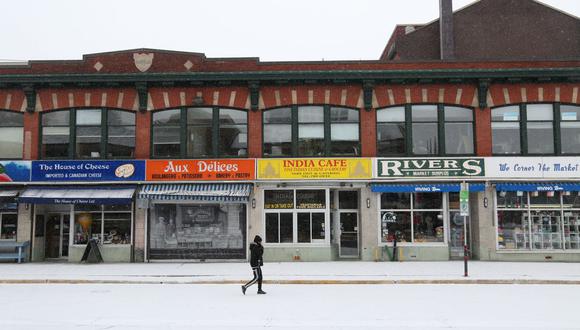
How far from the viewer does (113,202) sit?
2270 cm

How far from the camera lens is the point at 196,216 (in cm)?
2367

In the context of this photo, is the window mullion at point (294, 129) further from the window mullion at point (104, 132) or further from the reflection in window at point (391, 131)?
the window mullion at point (104, 132)

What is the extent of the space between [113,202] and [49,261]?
4.19 metres

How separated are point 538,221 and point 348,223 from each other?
805 centimetres

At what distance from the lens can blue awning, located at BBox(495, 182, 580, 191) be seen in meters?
22.9

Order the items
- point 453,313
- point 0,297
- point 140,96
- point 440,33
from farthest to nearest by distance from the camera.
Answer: point 440,33, point 140,96, point 0,297, point 453,313

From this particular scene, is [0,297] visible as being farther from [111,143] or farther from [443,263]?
[443,263]

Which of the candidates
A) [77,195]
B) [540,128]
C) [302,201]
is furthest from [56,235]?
[540,128]

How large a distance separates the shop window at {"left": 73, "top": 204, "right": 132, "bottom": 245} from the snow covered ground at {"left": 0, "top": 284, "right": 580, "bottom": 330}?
6.36 meters

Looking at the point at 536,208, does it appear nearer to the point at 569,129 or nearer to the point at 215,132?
the point at 569,129

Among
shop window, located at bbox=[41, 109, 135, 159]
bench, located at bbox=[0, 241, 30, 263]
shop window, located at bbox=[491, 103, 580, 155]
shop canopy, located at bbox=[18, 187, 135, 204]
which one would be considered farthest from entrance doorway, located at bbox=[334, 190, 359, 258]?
bench, located at bbox=[0, 241, 30, 263]

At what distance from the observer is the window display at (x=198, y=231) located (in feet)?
76.9

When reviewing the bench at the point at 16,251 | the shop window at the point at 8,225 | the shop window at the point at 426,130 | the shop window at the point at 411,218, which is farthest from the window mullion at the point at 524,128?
the shop window at the point at 8,225

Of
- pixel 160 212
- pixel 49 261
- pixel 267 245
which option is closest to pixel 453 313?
pixel 267 245
